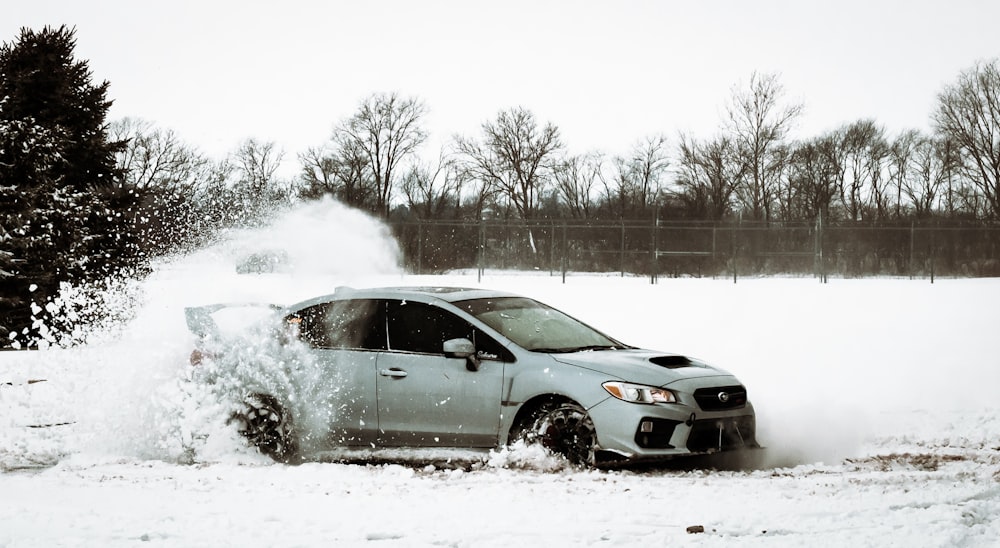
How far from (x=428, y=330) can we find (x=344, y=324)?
2.86ft

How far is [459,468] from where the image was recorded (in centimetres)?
746

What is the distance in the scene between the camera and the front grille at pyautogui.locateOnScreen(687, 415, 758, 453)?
705 centimetres

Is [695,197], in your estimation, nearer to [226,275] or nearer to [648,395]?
[226,275]

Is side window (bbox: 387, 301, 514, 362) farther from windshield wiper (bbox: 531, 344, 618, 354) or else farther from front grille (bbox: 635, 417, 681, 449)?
front grille (bbox: 635, 417, 681, 449)

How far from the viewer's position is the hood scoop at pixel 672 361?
7480 millimetres

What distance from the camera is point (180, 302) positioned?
1194 cm

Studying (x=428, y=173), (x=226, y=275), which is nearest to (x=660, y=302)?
(x=226, y=275)

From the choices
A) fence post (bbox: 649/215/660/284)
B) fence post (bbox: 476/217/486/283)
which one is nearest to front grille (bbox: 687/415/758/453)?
fence post (bbox: 649/215/660/284)

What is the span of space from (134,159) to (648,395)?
52369mm

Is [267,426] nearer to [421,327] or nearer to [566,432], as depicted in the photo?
[421,327]

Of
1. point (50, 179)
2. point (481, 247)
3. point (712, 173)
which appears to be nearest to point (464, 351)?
point (50, 179)

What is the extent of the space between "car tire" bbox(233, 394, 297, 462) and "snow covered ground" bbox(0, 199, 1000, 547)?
14 cm

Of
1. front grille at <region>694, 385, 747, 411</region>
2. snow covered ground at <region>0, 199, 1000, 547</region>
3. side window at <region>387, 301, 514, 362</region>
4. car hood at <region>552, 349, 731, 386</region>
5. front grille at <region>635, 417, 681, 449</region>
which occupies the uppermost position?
side window at <region>387, 301, 514, 362</region>

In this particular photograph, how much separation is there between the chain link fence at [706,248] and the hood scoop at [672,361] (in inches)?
791
